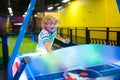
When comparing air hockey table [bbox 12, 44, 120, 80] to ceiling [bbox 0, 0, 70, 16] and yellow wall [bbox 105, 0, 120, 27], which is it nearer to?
ceiling [bbox 0, 0, 70, 16]

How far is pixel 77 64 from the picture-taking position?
122 centimetres

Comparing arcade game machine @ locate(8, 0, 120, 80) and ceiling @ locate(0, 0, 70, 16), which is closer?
arcade game machine @ locate(8, 0, 120, 80)

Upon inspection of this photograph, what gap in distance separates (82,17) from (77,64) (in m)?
10.7

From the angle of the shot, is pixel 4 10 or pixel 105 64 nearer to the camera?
pixel 105 64

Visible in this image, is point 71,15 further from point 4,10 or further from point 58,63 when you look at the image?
point 58,63

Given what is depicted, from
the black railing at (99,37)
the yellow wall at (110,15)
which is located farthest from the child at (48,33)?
the yellow wall at (110,15)

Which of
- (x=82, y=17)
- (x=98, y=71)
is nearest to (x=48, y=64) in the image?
(x=98, y=71)

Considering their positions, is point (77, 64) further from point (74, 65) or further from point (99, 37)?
point (99, 37)

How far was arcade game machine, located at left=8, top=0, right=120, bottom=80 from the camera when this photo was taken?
3.63 ft

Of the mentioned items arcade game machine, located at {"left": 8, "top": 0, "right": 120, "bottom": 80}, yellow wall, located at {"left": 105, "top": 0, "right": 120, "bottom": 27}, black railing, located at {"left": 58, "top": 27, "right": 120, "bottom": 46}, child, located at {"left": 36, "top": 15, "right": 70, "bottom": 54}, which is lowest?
black railing, located at {"left": 58, "top": 27, "right": 120, "bottom": 46}

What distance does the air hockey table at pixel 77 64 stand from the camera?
3.67 ft

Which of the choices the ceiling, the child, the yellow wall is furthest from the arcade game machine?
the yellow wall

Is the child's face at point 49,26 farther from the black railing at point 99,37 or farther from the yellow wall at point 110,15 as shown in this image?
the yellow wall at point 110,15

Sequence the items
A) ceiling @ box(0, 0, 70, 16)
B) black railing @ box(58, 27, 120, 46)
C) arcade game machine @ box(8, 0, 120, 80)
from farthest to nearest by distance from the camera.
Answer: black railing @ box(58, 27, 120, 46) → ceiling @ box(0, 0, 70, 16) → arcade game machine @ box(8, 0, 120, 80)
